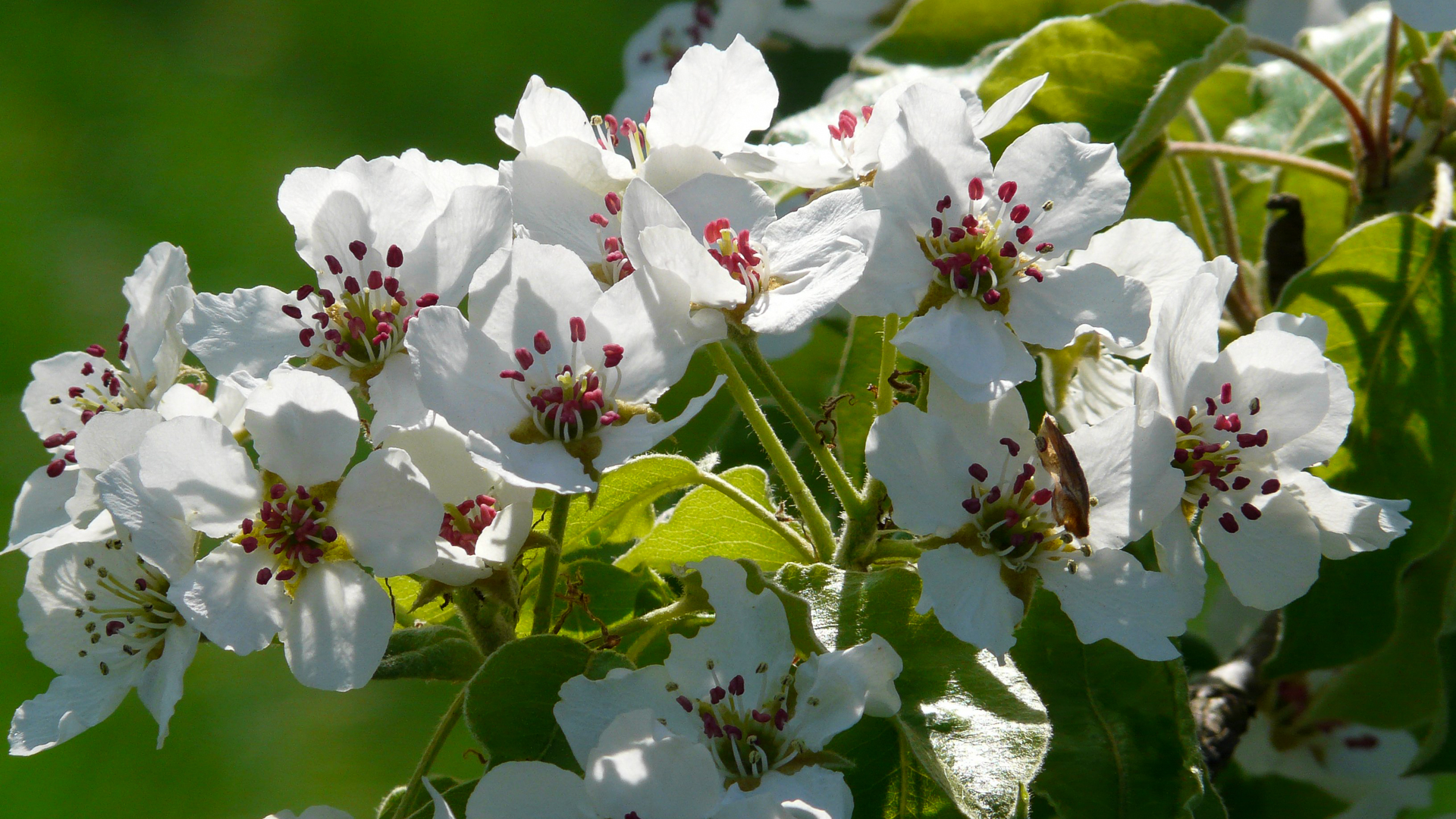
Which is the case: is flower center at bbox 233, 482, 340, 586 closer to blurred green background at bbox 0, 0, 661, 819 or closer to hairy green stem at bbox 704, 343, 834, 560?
hairy green stem at bbox 704, 343, 834, 560

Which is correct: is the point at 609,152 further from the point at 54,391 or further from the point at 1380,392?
the point at 1380,392

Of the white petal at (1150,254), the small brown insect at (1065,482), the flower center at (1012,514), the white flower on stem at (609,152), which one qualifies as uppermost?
the white flower on stem at (609,152)

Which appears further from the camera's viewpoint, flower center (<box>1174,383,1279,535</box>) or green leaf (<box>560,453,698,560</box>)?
green leaf (<box>560,453,698,560</box>)

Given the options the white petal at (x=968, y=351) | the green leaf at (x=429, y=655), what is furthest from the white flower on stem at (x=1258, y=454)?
the green leaf at (x=429, y=655)

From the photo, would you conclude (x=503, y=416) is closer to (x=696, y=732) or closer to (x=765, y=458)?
(x=696, y=732)

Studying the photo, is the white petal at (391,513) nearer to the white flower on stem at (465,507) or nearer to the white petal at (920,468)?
the white flower on stem at (465,507)

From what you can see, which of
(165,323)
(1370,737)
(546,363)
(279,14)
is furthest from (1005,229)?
(279,14)

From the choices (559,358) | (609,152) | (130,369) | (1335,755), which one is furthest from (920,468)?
(1335,755)

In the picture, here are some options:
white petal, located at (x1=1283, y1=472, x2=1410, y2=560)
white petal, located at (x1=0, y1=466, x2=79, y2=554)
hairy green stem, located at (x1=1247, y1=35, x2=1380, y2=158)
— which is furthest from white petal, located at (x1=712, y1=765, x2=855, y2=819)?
hairy green stem, located at (x1=1247, y1=35, x2=1380, y2=158)
